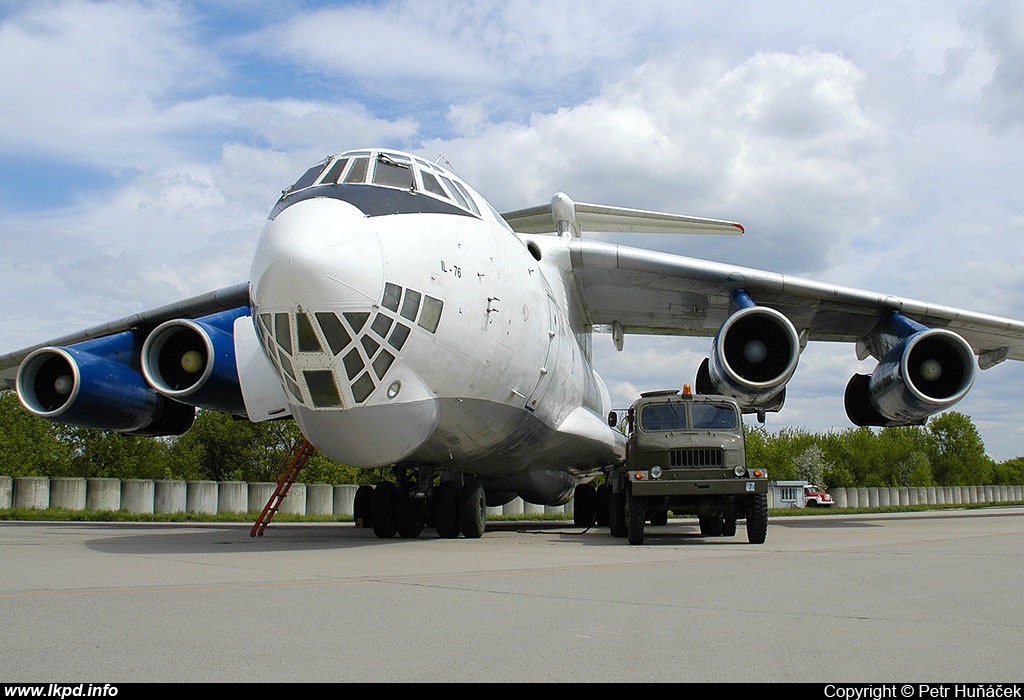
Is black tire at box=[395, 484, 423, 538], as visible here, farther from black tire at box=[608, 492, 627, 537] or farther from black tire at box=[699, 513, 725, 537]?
black tire at box=[699, 513, 725, 537]

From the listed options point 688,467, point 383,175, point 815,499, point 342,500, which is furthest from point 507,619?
point 815,499

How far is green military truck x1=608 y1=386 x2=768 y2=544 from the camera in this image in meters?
9.77

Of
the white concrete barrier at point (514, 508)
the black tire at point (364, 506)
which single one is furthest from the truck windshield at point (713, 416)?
the white concrete barrier at point (514, 508)

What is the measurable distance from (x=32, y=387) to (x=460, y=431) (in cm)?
643

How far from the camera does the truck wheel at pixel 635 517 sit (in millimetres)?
9922

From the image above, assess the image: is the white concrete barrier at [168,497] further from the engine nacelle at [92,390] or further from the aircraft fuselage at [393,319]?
the aircraft fuselage at [393,319]

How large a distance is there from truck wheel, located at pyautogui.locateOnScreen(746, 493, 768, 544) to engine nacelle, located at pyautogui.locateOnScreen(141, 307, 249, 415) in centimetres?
647

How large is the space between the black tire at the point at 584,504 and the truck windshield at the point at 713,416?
6920 millimetres

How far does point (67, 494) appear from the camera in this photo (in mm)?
21828

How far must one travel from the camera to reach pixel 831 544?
384 inches

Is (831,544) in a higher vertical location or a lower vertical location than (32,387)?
lower

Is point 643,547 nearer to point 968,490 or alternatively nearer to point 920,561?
point 920,561

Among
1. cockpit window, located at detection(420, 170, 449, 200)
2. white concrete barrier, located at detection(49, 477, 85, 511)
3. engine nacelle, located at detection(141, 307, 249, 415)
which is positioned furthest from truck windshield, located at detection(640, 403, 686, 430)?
white concrete barrier, located at detection(49, 477, 85, 511)

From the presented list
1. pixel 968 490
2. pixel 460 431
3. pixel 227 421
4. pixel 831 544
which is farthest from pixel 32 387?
pixel 968 490
